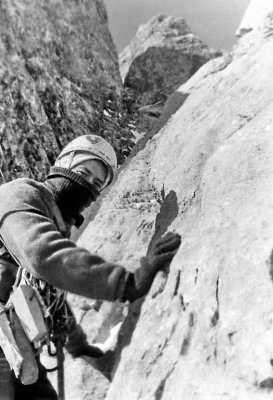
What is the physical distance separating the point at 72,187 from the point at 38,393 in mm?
2159

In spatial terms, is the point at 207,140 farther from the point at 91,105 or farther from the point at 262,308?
the point at 91,105

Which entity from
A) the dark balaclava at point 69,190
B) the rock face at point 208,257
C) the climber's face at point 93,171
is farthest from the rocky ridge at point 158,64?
the dark balaclava at point 69,190

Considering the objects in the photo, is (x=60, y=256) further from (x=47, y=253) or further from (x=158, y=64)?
(x=158, y=64)

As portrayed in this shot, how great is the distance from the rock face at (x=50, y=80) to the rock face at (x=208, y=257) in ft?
11.7

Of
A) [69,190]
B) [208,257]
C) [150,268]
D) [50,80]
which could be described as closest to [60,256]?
[150,268]

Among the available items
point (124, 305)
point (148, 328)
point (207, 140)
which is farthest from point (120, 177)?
point (148, 328)

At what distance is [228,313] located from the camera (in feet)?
12.5

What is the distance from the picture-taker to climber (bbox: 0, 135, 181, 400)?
4.09m

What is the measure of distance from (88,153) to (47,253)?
1911 mm

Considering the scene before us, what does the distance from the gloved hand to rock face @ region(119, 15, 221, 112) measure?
27.1ft

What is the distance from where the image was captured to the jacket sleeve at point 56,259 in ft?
13.3

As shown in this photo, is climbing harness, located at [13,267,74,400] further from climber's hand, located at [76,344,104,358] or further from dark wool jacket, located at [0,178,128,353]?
dark wool jacket, located at [0,178,128,353]

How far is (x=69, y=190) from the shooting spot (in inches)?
209

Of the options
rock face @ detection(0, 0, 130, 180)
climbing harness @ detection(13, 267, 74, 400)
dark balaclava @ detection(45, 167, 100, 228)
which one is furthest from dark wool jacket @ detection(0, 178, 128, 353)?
rock face @ detection(0, 0, 130, 180)
